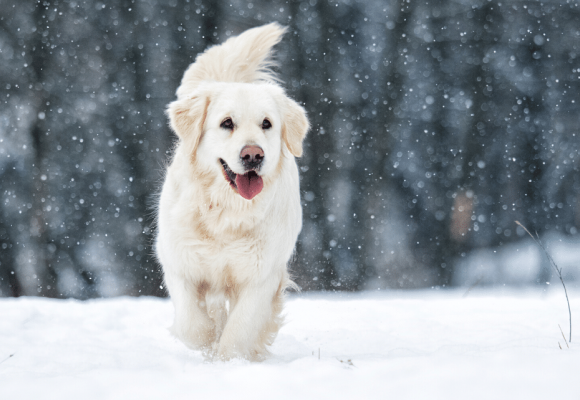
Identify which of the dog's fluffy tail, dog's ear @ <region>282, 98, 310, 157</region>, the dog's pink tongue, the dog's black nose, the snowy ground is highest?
the dog's fluffy tail

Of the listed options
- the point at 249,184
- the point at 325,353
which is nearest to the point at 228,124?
Answer: the point at 249,184

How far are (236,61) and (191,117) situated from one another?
0.81 meters

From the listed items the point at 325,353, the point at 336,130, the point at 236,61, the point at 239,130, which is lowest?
the point at 325,353

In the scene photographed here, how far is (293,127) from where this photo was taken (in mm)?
3055

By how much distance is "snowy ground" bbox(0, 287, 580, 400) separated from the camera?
1445mm

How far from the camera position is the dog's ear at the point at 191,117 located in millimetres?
2821

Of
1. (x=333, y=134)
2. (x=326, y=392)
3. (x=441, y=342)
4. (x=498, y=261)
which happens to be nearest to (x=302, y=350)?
(x=441, y=342)

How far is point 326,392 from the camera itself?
4.82 ft

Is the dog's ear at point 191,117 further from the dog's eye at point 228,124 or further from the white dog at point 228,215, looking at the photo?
the dog's eye at point 228,124

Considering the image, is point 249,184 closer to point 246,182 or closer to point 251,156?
point 246,182

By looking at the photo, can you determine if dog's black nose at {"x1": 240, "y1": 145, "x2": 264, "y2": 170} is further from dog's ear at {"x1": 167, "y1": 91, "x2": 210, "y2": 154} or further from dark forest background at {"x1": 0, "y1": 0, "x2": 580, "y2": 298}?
dark forest background at {"x1": 0, "y1": 0, "x2": 580, "y2": 298}

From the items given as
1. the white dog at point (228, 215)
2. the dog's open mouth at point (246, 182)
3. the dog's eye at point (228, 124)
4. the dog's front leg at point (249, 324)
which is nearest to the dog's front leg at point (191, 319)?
the white dog at point (228, 215)

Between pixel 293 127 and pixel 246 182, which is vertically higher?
pixel 293 127

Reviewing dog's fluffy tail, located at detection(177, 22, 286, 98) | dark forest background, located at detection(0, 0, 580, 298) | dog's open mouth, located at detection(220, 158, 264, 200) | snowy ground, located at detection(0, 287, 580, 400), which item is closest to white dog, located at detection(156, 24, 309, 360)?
dog's open mouth, located at detection(220, 158, 264, 200)
